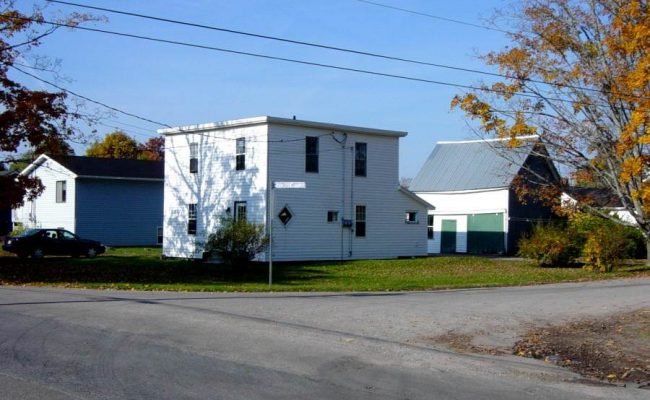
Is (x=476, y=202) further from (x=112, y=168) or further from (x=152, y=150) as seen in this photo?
(x=152, y=150)

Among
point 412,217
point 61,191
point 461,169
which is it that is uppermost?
point 461,169

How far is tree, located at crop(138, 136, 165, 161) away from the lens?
7969cm

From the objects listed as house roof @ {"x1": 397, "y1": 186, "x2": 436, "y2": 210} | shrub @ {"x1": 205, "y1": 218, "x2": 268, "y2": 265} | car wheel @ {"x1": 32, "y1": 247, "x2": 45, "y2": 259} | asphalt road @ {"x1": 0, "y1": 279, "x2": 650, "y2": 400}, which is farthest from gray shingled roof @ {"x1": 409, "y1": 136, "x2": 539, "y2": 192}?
asphalt road @ {"x1": 0, "y1": 279, "x2": 650, "y2": 400}

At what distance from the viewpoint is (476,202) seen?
44.5 meters

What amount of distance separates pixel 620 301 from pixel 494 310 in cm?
429

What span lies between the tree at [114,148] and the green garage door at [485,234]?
44205 mm

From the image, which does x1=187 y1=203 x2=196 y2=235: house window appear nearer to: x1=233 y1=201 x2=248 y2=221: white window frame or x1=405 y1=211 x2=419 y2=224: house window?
x1=233 y1=201 x2=248 y2=221: white window frame

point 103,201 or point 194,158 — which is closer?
point 194,158

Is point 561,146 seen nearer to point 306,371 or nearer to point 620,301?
point 620,301

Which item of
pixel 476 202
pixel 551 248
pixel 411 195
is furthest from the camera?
pixel 476 202

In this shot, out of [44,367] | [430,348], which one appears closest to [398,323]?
[430,348]

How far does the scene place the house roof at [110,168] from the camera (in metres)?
A: 45.4

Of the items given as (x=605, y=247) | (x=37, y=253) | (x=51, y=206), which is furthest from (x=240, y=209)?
(x=51, y=206)

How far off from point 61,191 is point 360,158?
21638mm
